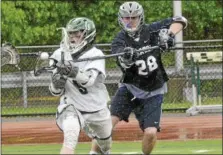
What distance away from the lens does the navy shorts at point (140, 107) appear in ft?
28.9

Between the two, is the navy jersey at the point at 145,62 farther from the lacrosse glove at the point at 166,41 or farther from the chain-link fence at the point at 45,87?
the chain-link fence at the point at 45,87

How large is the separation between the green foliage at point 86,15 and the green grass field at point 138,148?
8428 mm

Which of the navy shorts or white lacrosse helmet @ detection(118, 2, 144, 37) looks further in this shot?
the navy shorts

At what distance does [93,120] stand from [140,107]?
1396mm

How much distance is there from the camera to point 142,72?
8.63m

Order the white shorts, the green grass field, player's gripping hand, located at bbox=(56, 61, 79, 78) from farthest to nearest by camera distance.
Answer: the green grass field → the white shorts → player's gripping hand, located at bbox=(56, 61, 79, 78)

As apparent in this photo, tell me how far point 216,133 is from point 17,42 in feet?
28.3

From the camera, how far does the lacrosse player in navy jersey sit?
28.2ft

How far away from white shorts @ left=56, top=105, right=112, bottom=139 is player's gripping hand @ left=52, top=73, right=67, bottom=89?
0.24m

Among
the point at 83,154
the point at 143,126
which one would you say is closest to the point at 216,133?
the point at 83,154

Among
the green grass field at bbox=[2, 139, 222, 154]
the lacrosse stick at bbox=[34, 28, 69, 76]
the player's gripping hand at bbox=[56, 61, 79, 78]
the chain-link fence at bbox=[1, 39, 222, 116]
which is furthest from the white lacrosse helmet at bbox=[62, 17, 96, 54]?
the chain-link fence at bbox=[1, 39, 222, 116]

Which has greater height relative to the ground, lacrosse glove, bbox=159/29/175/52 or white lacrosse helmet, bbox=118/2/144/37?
white lacrosse helmet, bbox=118/2/144/37

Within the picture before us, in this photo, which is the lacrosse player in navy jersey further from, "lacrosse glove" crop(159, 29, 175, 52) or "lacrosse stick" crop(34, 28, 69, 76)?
"lacrosse stick" crop(34, 28, 69, 76)

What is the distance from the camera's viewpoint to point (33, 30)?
21.5 meters
